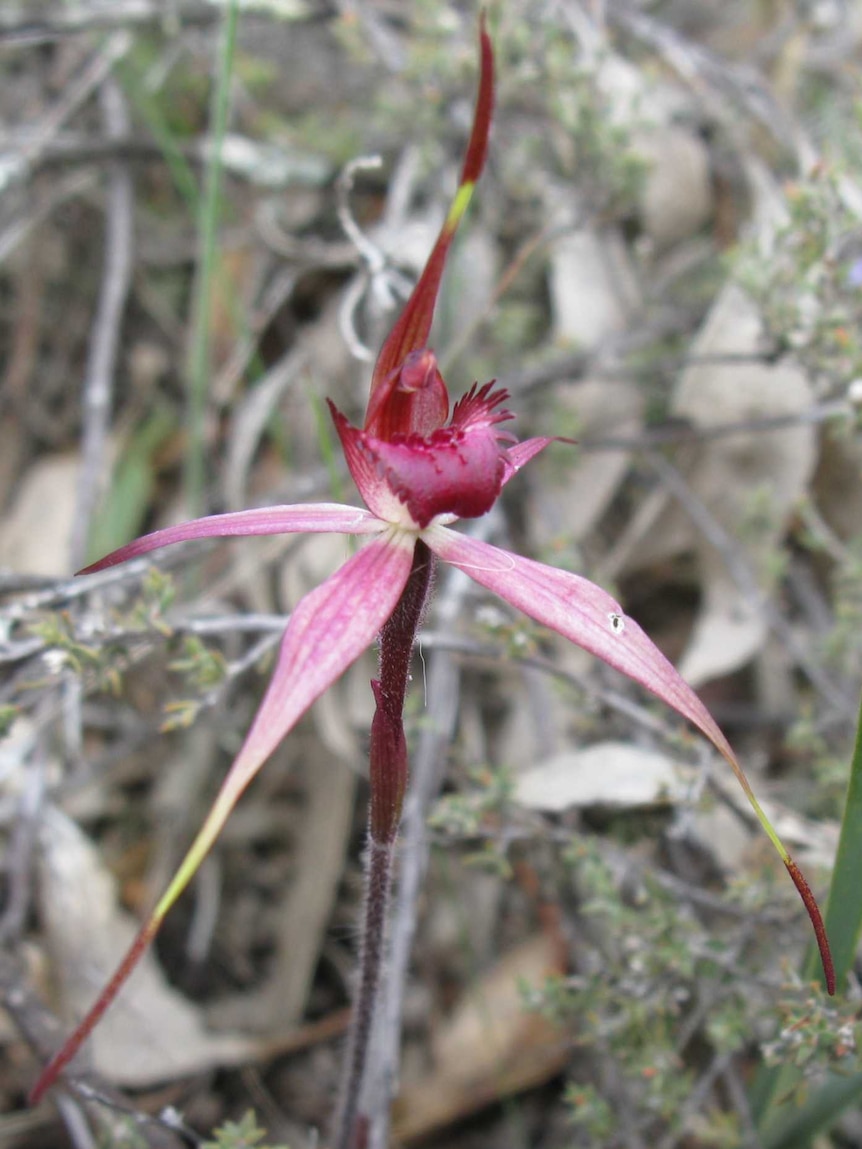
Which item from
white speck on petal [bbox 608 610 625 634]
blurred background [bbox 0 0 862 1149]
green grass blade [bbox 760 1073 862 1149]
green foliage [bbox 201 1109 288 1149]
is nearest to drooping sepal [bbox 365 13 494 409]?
white speck on petal [bbox 608 610 625 634]

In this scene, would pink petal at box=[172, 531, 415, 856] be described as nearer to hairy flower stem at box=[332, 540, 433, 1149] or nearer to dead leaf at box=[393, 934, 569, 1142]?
hairy flower stem at box=[332, 540, 433, 1149]

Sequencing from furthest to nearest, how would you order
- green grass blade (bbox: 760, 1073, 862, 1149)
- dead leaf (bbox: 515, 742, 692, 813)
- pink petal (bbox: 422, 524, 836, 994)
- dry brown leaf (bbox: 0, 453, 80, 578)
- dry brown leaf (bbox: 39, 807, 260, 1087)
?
→ dry brown leaf (bbox: 0, 453, 80, 578)
dry brown leaf (bbox: 39, 807, 260, 1087)
dead leaf (bbox: 515, 742, 692, 813)
green grass blade (bbox: 760, 1073, 862, 1149)
pink petal (bbox: 422, 524, 836, 994)

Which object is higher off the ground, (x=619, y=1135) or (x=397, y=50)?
(x=397, y=50)

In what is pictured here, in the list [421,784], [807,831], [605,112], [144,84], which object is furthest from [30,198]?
[807,831]

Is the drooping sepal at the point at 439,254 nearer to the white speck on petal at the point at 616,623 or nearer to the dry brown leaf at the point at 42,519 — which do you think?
the white speck on petal at the point at 616,623

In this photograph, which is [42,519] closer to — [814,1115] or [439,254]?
[439,254]

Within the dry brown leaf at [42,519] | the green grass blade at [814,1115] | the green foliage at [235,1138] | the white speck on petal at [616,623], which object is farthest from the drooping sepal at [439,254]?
the dry brown leaf at [42,519]

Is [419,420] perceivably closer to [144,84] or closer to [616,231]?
[616,231]
